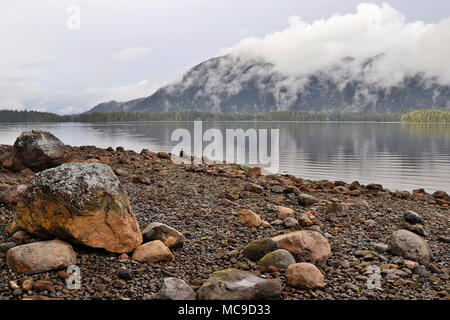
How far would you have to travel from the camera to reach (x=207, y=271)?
7734mm

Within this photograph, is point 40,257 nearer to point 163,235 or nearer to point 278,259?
point 163,235

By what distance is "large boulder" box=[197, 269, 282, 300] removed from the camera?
6.33m

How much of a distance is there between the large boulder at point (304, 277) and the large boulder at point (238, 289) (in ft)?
2.34

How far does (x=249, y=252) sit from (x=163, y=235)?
7.39 ft

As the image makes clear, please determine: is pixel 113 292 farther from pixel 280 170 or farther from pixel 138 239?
pixel 280 170

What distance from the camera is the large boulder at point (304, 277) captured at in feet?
23.4

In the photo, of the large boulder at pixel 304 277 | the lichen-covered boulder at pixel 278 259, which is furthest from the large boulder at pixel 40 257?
the large boulder at pixel 304 277

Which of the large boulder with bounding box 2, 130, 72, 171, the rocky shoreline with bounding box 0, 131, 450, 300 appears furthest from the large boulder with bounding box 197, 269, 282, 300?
the large boulder with bounding box 2, 130, 72, 171

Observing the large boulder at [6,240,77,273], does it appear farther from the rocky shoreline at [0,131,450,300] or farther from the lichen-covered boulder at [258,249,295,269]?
the lichen-covered boulder at [258,249,295,269]

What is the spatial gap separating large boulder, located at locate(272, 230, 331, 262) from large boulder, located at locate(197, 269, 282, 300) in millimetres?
2092

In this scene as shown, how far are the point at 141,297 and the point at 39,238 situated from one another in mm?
3402

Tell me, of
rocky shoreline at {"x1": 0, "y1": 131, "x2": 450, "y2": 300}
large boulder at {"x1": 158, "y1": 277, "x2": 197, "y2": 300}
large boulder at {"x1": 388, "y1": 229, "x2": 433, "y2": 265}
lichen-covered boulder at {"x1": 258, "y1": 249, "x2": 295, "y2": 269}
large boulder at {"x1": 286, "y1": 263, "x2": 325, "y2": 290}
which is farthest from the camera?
large boulder at {"x1": 388, "y1": 229, "x2": 433, "y2": 265}

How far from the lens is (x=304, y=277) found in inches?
283
